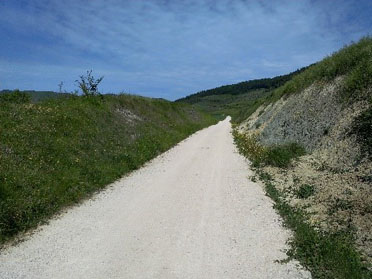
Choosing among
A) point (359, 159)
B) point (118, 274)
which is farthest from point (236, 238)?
point (359, 159)

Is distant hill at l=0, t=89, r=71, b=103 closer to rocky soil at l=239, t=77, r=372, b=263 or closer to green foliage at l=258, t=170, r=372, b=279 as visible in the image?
rocky soil at l=239, t=77, r=372, b=263

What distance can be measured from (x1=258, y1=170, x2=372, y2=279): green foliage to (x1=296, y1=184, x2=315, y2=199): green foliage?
2.19 metres

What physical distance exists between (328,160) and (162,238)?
355 inches

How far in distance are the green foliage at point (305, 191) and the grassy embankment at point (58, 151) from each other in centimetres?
797

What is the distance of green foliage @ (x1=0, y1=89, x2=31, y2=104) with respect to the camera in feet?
70.5

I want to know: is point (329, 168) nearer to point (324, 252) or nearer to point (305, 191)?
point (305, 191)

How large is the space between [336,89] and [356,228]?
41.9ft

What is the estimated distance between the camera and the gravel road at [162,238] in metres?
7.70

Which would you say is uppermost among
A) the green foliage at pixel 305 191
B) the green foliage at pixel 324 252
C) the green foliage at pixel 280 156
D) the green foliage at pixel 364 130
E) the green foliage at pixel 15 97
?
the green foliage at pixel 15 97

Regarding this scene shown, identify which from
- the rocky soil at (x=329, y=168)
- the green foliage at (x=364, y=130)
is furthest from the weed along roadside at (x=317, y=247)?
the green foliage at (x=364, y=130)

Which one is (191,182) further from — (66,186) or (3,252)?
(3,252)

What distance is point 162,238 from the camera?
369 inches

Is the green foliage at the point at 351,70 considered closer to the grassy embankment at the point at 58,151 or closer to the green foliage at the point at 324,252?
the green foliage at the point at 324,252

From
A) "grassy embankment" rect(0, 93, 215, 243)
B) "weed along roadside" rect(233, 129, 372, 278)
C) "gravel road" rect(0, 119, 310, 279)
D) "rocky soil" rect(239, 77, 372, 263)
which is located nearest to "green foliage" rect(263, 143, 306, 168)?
"rocky soil" rect(239, 77, 372, 263)
